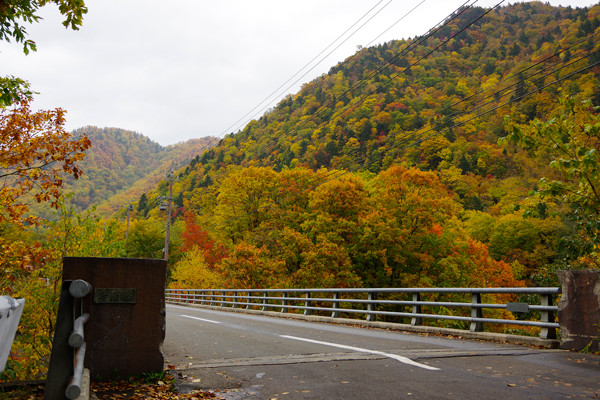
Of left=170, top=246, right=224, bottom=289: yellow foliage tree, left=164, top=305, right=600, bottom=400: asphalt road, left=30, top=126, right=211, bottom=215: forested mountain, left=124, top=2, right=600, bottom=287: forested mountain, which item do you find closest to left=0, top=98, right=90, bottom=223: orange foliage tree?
left=164, top=305, right=600, bottom=400: asphalt road

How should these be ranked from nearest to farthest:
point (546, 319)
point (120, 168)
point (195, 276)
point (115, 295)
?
point (115, 295) < point (546, 319) < point (195, 276) < point (120, 168)

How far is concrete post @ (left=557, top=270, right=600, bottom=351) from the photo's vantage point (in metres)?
6.77

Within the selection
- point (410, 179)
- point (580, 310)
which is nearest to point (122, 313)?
point (580, 310)

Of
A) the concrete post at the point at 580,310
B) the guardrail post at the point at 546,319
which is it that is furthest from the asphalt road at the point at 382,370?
the guardrail post at the point at 546,319

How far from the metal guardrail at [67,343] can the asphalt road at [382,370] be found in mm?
1419

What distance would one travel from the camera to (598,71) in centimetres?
5534

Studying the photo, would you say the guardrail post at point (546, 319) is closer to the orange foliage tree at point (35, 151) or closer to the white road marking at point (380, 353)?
the white road marking at point (380, 353)

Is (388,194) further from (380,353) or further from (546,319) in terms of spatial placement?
(380,353)

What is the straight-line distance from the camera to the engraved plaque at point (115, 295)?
4891 millimetres

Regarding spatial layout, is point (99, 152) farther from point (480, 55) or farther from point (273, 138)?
point (480, 55)

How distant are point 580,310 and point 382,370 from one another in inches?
136

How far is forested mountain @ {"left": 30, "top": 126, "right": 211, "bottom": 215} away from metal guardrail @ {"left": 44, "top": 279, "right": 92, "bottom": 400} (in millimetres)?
88254

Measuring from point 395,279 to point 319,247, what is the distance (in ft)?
20.0

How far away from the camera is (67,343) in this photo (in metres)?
4.12
